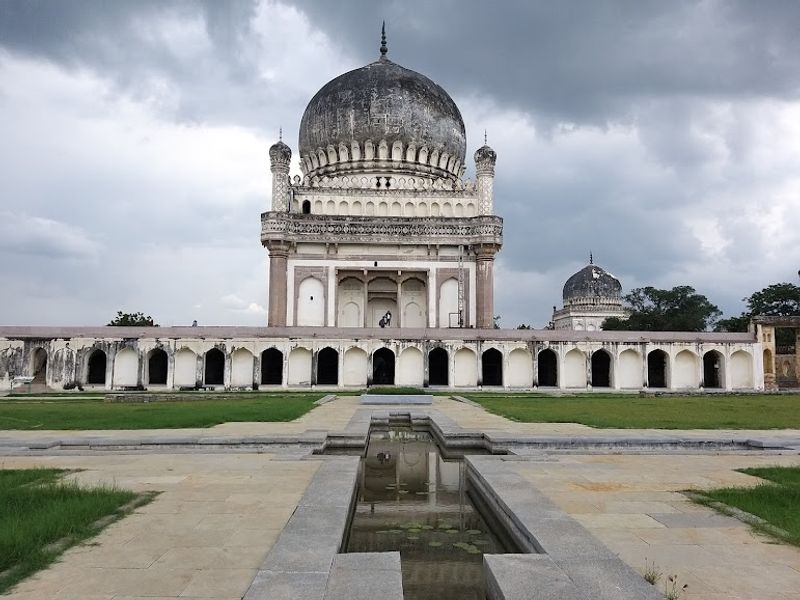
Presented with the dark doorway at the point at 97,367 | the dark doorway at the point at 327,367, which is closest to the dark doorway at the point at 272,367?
the dark doorway at the point at 327,367

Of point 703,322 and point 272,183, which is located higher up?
point 272,183

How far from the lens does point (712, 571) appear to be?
9.89ft

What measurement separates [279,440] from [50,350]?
17.4 metres

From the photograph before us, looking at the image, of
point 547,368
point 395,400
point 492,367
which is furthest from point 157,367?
point 547,368

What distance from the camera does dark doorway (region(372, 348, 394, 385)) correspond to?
23562 mm

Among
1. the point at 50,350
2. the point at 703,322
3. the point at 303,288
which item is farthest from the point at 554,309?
the point at 50,350

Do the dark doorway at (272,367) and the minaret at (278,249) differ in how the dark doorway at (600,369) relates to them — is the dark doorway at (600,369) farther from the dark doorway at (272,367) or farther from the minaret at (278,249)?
the minaret at (278,249)

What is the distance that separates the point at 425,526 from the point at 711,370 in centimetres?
2422

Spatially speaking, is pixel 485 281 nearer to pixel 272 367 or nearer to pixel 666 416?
pixel 272 367

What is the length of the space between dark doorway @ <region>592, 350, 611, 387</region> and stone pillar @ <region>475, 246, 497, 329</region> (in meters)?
4.03

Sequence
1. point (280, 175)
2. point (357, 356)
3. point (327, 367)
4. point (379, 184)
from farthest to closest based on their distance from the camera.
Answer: point (379, 184), point (280, 175), point (327, 367), point (357, 356)

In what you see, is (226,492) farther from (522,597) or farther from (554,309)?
(554,309)

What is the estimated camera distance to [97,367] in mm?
22922

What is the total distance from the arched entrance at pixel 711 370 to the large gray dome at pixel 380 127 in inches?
494
